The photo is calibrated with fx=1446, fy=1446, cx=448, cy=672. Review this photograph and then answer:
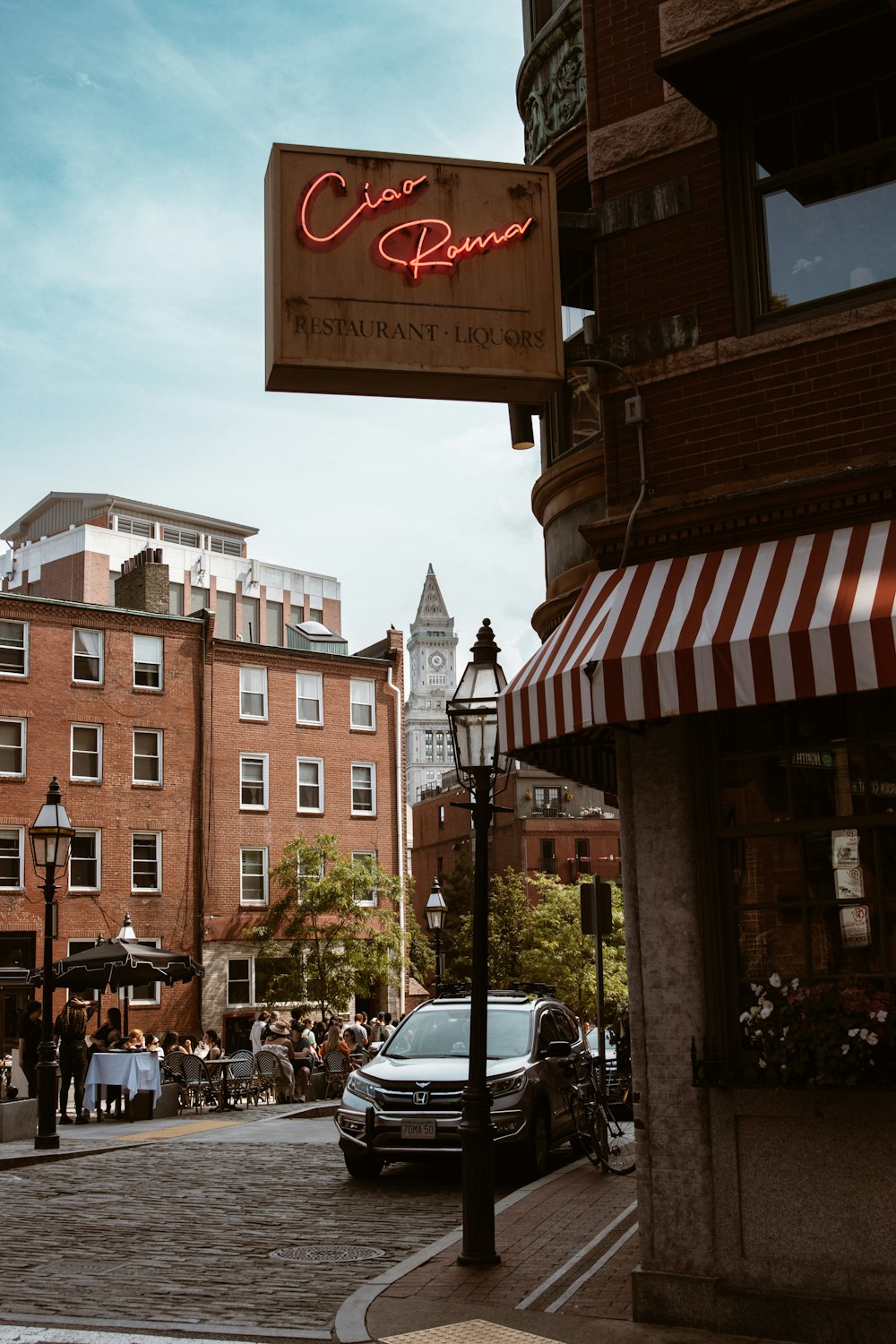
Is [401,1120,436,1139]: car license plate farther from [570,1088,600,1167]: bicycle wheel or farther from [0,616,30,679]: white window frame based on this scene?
[0,616,30,679]: white window frame

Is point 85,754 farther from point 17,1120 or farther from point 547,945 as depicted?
point 547,945

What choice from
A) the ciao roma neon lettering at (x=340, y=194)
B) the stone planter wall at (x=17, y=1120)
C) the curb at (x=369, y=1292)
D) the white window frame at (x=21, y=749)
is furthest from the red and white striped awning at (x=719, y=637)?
the white window frame at (x=21, y=749)

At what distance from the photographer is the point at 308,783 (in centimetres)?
5044

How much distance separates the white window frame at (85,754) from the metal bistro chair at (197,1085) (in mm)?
21300

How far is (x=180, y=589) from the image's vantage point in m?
84.0

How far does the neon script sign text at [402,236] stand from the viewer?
29.4 feet

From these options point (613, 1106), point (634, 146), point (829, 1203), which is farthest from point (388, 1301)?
point (613, 1106)

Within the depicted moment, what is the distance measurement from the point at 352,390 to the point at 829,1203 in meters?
5.44

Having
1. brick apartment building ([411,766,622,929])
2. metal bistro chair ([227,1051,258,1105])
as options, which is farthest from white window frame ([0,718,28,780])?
brick apartment building ([411,766,622,929])

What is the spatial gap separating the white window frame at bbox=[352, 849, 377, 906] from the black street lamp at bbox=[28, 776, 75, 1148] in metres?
28.3

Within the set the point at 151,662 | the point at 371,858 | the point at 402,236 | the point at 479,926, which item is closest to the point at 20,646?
the point at 151,662

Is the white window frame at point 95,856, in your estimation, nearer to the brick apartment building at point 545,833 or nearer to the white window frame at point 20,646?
the white window frame at point 20,646

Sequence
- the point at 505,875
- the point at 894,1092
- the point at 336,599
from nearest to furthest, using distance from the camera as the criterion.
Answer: the point at 894,1092
the point at 505,875
the point at 336,599

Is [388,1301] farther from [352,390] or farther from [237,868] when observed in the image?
[237,868]
